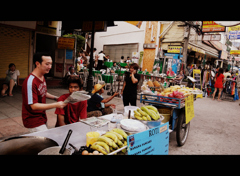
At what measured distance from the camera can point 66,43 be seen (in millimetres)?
10703

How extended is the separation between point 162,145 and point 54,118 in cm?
434

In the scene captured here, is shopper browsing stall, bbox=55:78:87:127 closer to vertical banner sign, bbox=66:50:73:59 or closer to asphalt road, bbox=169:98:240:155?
asphalt road, bbox=169:98:240:155

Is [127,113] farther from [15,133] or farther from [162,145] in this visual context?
[15,133]

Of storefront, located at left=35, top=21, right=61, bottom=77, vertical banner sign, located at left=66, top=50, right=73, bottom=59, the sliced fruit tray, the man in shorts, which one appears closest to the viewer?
the man in shorts

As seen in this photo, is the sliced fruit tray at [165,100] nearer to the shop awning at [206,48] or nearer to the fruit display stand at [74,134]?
the fruit display stand at [74,134]

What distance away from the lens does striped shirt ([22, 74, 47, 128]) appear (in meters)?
2.25

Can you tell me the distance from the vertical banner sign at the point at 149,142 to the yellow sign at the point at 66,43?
381 inches

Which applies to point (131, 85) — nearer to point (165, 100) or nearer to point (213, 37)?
point (165, 100)

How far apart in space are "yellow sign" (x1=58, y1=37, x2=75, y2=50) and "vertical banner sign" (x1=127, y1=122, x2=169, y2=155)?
9.69m

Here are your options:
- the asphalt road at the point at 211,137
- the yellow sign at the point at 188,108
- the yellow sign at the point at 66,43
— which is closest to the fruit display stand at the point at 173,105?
the yellow sign at the point at 188,108

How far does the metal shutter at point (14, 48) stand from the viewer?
927 cm

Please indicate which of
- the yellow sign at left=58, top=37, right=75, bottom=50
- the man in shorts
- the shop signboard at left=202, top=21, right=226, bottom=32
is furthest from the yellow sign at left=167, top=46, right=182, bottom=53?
the man in shorts
